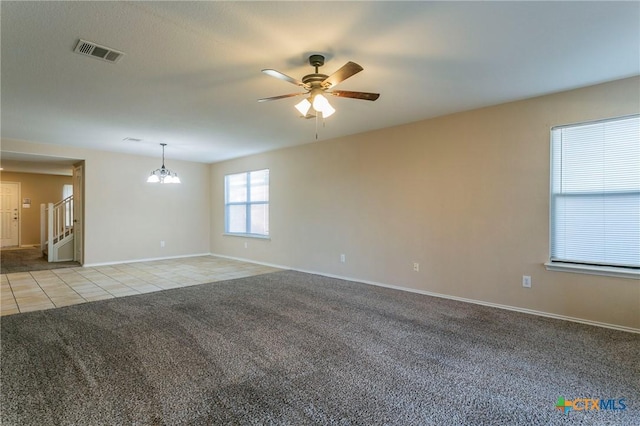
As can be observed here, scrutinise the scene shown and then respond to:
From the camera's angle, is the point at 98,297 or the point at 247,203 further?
the point at 247,203

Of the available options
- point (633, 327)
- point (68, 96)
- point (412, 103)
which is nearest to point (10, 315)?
point (68, 96)

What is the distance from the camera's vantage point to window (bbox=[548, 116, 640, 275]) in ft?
9.97

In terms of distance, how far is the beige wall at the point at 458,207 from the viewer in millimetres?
3291

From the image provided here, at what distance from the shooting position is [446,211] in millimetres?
4191

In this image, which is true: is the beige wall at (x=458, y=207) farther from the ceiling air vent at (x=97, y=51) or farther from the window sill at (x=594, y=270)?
the ceiling air vent at (x=97, y=51)

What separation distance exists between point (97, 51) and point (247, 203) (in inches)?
194

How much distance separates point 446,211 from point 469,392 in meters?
2.61

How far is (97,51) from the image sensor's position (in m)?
2.53

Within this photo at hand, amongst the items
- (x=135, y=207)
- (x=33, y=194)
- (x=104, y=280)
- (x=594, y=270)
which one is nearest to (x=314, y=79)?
(x=594, y=270)

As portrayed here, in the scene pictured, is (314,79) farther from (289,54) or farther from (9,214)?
(9,214)

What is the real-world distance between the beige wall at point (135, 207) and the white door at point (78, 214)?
0.72ft

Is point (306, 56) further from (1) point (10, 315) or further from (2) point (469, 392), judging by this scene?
(1) point (10, 315)

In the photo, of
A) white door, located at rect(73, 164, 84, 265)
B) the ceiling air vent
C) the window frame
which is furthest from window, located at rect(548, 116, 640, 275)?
white door, located at rect(73, 164, 84, 265)

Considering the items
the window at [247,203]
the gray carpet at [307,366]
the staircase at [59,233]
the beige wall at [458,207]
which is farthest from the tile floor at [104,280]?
the beige wall at [458,207]
